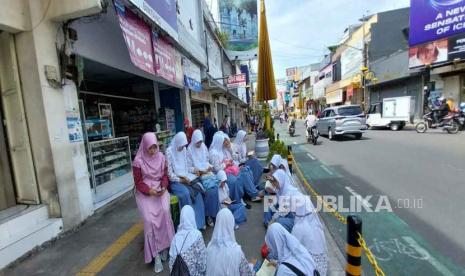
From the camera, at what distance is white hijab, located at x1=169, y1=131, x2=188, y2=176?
161 inches

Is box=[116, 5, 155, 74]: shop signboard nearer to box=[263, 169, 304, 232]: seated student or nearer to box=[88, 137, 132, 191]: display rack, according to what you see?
box=[88, 137, 132, 191]: display rack

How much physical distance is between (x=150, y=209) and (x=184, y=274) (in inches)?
48.6

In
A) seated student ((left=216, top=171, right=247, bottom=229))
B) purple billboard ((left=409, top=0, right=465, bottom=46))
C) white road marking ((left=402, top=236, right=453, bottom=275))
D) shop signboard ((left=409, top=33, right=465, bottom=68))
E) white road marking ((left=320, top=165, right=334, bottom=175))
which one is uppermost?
purple billboard ((left=409, top=0, right=465, bottom=46))

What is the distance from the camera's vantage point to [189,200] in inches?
150

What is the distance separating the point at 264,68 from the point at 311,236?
24.1 feet

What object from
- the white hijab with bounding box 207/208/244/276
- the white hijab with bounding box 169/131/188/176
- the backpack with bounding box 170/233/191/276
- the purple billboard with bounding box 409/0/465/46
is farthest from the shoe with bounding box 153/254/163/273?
the purple billboard with bounding box 409/0/465/46

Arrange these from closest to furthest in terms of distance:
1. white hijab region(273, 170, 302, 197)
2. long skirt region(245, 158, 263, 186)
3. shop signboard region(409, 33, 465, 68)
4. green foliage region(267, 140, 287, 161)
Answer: white hijab region(273, 170, 302, 197) < long skirt region(245, 158, 263, 186) < green foliage region(267, 140, 287, 161) < shop signboard region(409, 33, 465, 68)

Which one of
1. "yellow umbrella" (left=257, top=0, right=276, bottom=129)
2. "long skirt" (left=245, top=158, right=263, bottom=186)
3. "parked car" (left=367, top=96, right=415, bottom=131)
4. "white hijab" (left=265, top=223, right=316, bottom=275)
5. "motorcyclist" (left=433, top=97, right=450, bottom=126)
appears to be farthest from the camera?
"parked car" (left=367, top=96, right=415, bottom=131)

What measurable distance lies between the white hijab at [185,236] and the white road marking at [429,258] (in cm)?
264

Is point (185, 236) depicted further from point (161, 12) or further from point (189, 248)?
point (161, 12)

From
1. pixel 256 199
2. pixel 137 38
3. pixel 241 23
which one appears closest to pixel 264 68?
pixel 137 38

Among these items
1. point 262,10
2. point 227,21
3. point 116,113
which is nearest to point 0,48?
point 116,113

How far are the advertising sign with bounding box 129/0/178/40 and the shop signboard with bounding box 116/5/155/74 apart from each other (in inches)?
10.9

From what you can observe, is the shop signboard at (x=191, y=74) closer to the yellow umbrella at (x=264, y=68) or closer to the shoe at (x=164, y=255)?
the yellow umbrella at (x=264, y=68)
